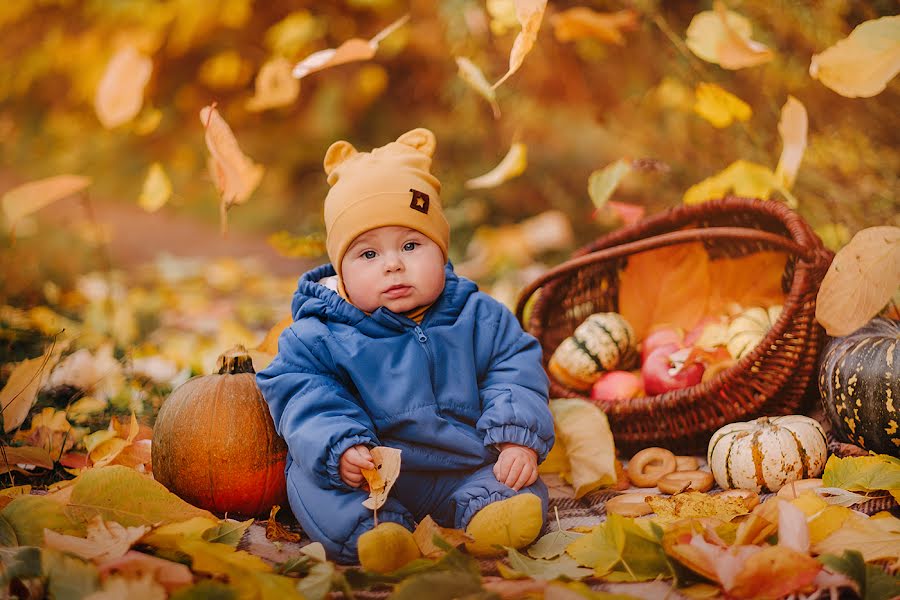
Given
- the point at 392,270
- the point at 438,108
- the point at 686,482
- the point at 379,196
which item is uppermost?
the point at 438,108

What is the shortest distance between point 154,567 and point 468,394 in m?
0.86

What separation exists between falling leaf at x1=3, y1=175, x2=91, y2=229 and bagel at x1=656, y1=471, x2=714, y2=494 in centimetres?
201

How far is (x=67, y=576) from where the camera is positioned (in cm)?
143

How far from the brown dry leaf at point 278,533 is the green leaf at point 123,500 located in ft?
0.49

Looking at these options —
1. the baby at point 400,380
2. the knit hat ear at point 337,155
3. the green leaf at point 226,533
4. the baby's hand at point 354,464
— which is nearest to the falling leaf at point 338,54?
the knit hat ear at point 337,155

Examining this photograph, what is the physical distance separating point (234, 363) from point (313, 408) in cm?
38

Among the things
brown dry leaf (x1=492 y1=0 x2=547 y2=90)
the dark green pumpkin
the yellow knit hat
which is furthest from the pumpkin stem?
the dark green pumpkin

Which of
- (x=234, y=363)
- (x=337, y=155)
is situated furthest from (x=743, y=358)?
(x=234, y=363)

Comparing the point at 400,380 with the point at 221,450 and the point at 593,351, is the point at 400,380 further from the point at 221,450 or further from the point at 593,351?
the point at 593,351

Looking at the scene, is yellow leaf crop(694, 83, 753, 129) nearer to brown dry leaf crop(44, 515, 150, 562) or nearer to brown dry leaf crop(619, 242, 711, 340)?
brown dry leaf crop(619, 242, 711, 340)

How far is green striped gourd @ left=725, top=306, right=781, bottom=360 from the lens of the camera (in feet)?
8.02

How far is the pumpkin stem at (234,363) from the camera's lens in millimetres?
2139

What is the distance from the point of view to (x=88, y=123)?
613 cm

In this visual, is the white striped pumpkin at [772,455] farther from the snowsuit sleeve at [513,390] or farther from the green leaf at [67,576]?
the green leaf at [67,576]
